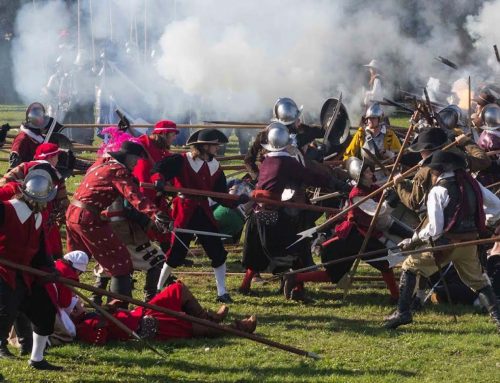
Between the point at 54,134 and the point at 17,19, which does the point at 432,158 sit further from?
the point at 17,19

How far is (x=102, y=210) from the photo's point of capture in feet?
29.2

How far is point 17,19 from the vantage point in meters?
30.6

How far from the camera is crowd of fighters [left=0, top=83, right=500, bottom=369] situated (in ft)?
24.5

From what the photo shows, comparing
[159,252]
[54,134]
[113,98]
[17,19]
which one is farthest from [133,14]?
[159,252]

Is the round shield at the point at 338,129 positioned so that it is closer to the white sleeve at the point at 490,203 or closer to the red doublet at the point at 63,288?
the white sleeve at the point at 490,203

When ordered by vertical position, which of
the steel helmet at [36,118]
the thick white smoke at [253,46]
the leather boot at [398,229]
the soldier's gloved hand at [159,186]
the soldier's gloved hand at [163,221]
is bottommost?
the leather boot at [398,229]

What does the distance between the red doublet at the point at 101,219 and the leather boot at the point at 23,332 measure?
107cm

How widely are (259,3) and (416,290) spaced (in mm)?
10235

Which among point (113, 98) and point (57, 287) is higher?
point (113, 98)

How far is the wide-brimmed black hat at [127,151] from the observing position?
8719mm

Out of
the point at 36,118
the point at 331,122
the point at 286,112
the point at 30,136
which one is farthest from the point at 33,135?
the point at 331,122

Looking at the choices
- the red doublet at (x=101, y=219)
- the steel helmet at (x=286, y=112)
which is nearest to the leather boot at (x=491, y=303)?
the red doublet at (x=101, y=219)

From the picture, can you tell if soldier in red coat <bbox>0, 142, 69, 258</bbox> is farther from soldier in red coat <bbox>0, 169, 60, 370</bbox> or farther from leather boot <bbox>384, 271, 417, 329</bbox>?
leather boot <bbox>384, 271, 417, 329</bbox>

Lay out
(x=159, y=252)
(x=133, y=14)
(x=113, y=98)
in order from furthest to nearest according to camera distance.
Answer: (x=133, y=14)
(x=113, y=98)
(x=159, y=252)
